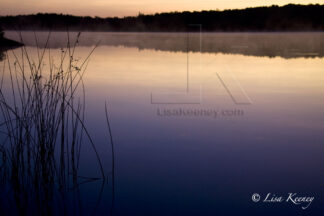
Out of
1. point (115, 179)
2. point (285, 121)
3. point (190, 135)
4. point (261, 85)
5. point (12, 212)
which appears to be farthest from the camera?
point (261, 85)

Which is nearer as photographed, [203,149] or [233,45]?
[203,149]

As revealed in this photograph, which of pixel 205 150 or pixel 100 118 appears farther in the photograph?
pixel 100 118

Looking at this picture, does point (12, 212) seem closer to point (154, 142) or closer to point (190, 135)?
point (154, 142)

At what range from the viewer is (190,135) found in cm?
424

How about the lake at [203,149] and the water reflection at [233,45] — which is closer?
the lake at [203,149]

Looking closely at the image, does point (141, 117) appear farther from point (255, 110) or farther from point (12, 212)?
point (12, 212)

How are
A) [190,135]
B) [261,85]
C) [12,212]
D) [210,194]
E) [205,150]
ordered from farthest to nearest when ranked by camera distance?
1. [261,85]
2. [190,135]
3. [205,150]
4. [210,194]
5. [12,212]

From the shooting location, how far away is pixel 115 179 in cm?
309

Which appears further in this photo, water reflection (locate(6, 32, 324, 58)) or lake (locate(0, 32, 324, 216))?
water reflection (locate(6, 32, 324, 58))

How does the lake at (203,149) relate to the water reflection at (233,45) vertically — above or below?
below

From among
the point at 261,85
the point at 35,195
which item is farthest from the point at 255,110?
the point at 35,195

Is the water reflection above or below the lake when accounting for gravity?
above

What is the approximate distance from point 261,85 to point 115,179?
5387 millimetres

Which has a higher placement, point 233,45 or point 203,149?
point 233,45
